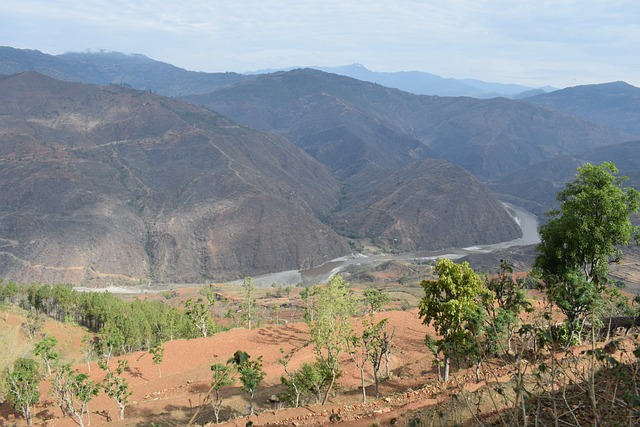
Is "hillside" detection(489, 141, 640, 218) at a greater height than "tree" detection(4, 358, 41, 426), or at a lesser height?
greater

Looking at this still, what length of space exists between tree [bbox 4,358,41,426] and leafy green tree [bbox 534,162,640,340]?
2735cm

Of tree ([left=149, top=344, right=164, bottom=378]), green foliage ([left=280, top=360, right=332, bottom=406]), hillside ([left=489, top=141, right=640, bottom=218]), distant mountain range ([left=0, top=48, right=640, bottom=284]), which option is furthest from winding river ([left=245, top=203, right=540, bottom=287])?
green foliage ([left=280, top=360, right=332, bottom=406])

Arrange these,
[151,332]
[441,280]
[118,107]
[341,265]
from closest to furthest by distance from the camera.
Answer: [441,280]
[151,332]
[341,265]
[118,107]

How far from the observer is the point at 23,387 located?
25625mm

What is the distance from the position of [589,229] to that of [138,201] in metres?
104

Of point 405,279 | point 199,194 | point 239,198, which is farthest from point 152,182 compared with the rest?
point 405,279

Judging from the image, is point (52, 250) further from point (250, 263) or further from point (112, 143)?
point (112, 143)

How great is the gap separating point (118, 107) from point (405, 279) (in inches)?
4722

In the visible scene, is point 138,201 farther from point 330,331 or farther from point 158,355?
point 330,331

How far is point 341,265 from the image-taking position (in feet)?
329

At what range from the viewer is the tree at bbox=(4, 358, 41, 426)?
2477 cm

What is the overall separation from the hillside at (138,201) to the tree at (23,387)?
206ft

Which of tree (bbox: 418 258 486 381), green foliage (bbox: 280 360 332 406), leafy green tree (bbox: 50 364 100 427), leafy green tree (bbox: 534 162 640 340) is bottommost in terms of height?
leafy green tree (bbox: 50 364 100 427)

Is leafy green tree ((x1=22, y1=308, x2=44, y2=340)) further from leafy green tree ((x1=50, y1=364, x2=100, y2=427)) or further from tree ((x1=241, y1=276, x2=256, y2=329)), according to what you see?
leafy green tree ((x1=50, y1=364, x2=100, y2=427))
